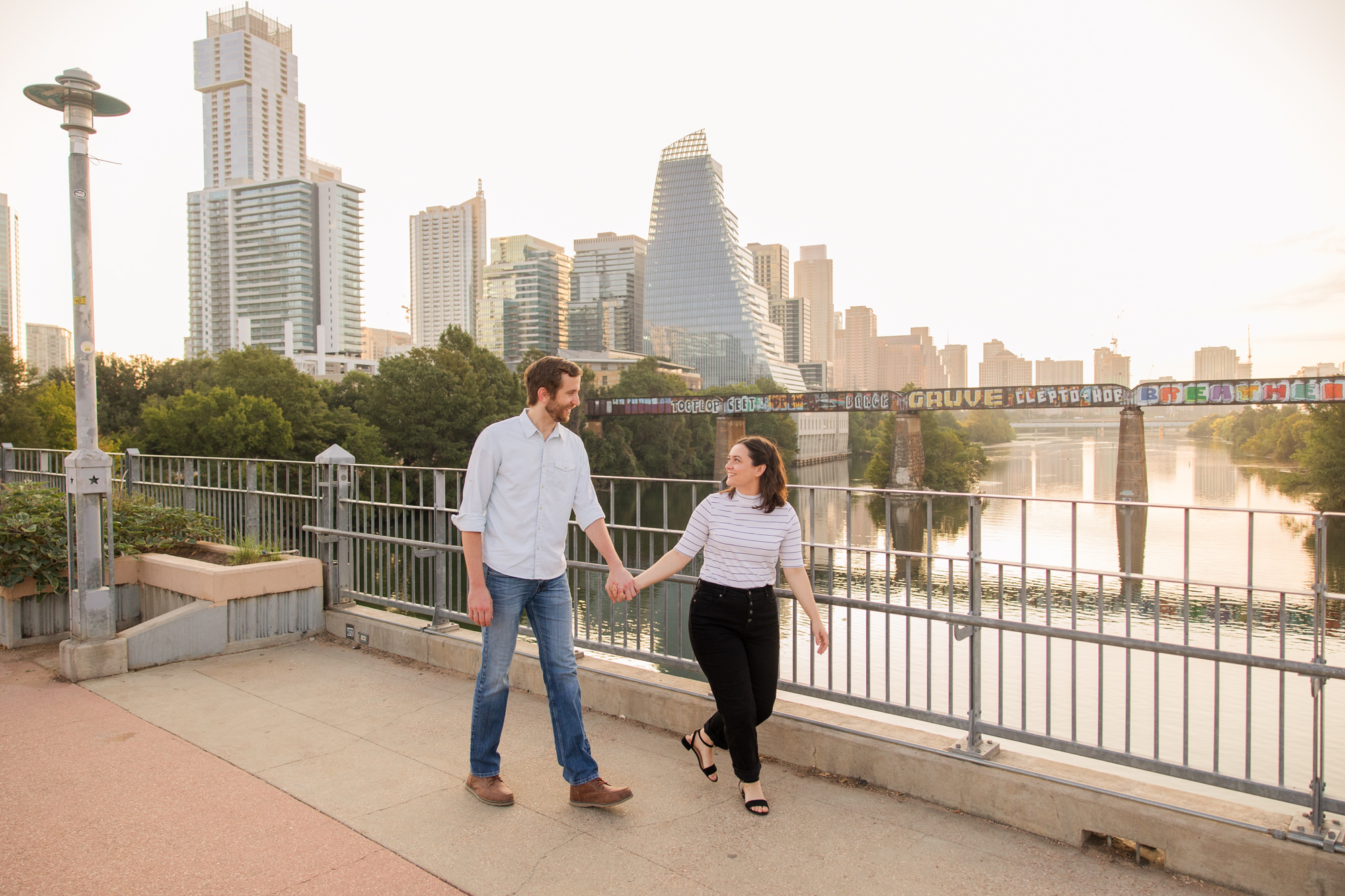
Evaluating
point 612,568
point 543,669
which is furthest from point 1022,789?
point 543,669

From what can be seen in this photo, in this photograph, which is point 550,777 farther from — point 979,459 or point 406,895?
point 979,459

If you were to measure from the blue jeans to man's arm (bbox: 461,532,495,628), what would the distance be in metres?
0.07

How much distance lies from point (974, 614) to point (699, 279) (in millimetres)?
131242

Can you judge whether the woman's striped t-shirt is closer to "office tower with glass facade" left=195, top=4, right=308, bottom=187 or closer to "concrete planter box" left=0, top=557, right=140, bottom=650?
"concrete planter box" left=0, top=557, right=140, bottom=650

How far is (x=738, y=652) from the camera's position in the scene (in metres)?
3.39

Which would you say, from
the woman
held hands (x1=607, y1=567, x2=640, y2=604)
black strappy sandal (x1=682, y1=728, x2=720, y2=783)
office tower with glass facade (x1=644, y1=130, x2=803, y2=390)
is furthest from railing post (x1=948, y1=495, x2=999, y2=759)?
office tower with glass facade (x1=644, y1=130, x2=803, y2=390)

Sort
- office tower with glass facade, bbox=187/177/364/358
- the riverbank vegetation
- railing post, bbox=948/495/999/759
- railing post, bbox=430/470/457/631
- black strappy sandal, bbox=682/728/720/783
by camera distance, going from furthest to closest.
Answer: office tower with glass facade, bbox=187/177/364/358 → the riverbank vegetation → railing post, bbox=430/470/457/631 → black strappy sandal, bbox=682/728/720/783 → railing post, bbox=948/495/999/759

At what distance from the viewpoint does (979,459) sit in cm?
6712

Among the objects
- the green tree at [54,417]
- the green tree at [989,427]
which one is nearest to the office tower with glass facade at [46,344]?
the green tree at [54,417]

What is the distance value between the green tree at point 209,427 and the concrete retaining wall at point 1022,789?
131ft

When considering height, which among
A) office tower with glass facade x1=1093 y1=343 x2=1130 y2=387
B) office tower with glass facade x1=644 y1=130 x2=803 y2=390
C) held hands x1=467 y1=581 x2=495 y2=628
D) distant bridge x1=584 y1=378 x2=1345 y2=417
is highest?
office tower with glass facade x1=644 y1=130 x2=803 y2=390

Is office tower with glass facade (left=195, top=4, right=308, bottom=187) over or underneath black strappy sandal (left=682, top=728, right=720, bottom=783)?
over

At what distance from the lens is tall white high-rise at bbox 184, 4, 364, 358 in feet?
471

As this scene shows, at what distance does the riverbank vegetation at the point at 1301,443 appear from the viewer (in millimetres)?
40312
